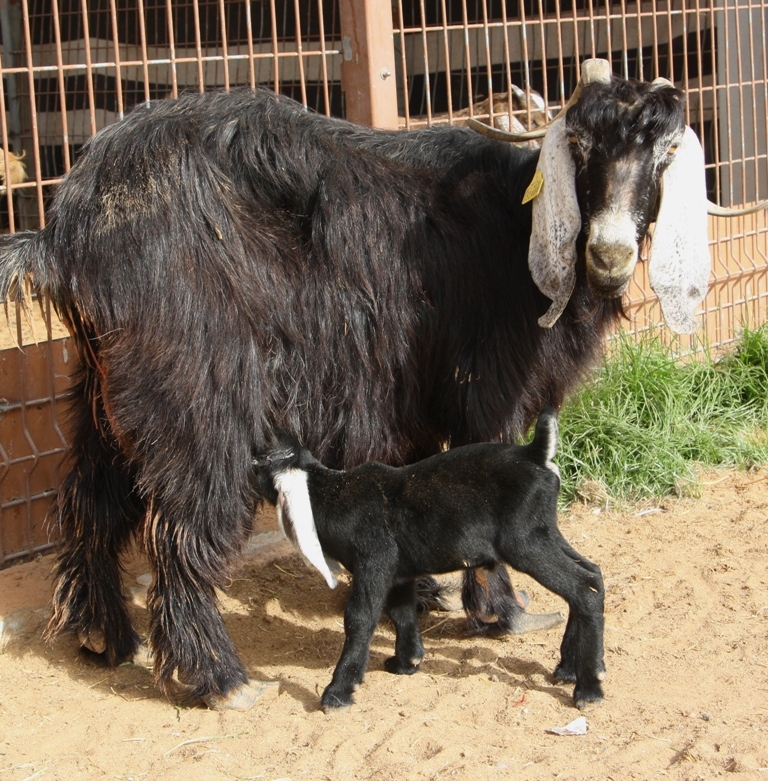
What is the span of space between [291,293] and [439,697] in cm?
161

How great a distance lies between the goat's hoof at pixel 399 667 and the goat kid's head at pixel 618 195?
1433 mm

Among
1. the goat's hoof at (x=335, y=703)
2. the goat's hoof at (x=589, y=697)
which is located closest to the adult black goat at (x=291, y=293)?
the goat's hoof at (x=335, y=703)

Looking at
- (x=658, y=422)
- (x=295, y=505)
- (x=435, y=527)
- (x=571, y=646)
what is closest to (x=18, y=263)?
(x=295, y=505)

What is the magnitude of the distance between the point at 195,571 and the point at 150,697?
2.12ft

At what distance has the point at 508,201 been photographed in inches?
157

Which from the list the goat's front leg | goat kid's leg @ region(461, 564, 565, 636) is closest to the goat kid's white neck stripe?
the goat's front leg

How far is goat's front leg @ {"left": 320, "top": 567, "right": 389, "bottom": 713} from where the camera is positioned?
139 inches

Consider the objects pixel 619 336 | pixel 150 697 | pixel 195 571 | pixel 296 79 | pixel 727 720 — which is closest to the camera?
pixel 727 720

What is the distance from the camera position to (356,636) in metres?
3.54

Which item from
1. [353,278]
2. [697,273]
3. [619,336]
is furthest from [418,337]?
[619,336]

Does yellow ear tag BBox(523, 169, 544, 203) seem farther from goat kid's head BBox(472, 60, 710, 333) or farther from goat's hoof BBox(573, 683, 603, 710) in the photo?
goat's hoof BBox(573, 683, 603, 710)

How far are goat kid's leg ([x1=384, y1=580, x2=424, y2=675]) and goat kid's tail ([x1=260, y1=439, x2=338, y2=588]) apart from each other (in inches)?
11.7

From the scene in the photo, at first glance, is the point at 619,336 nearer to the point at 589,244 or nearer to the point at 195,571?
the point at 589,244

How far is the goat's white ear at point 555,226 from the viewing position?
362cm
